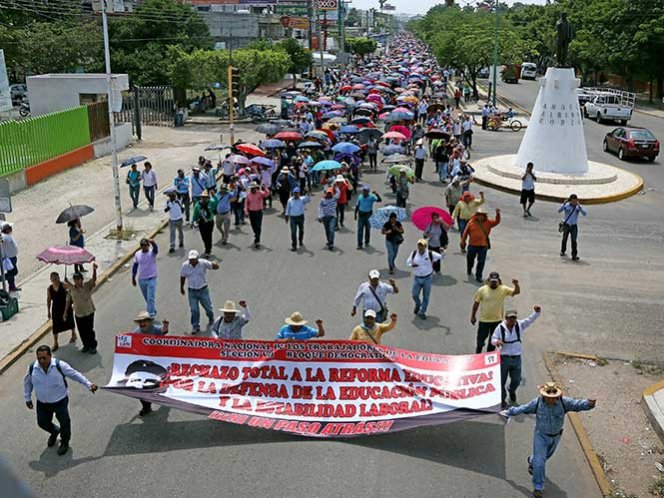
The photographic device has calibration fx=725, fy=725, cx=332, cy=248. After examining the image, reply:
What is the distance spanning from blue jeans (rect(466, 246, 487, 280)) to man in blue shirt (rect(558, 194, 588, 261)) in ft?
8.09

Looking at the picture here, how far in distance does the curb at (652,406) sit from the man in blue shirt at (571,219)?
5.84m

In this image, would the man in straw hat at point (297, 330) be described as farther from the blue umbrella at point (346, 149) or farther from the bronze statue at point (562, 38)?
the bronze statue at point (562, 38)

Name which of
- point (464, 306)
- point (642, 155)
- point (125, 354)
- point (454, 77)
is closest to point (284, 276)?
point (464, 306)

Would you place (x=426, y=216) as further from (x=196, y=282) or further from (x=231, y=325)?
(x=231, y=325)

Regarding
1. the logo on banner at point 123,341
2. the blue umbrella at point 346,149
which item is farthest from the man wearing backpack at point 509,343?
the blue umbrella at point 346,149

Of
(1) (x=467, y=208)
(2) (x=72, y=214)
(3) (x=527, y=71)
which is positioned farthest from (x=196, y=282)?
(3) (x=527, y=71)

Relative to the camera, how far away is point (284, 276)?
1378 cm

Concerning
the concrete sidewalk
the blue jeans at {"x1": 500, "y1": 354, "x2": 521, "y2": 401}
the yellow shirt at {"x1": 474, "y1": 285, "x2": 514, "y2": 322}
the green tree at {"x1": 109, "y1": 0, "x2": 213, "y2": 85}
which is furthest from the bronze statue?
the green tree at {"x1": 109, "y1": 0, "x2": 213, "y2": 85}

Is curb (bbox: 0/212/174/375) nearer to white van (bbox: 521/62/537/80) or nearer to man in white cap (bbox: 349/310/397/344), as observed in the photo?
man in white cap (bbox: 349/310/397/344)

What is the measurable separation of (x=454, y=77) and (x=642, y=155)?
56.0 metres

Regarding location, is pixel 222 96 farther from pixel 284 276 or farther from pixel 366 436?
pixel 366 436

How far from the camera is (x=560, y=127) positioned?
2292 centimetres

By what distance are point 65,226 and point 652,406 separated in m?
14.2

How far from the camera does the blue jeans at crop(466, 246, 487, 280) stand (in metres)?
13.0
